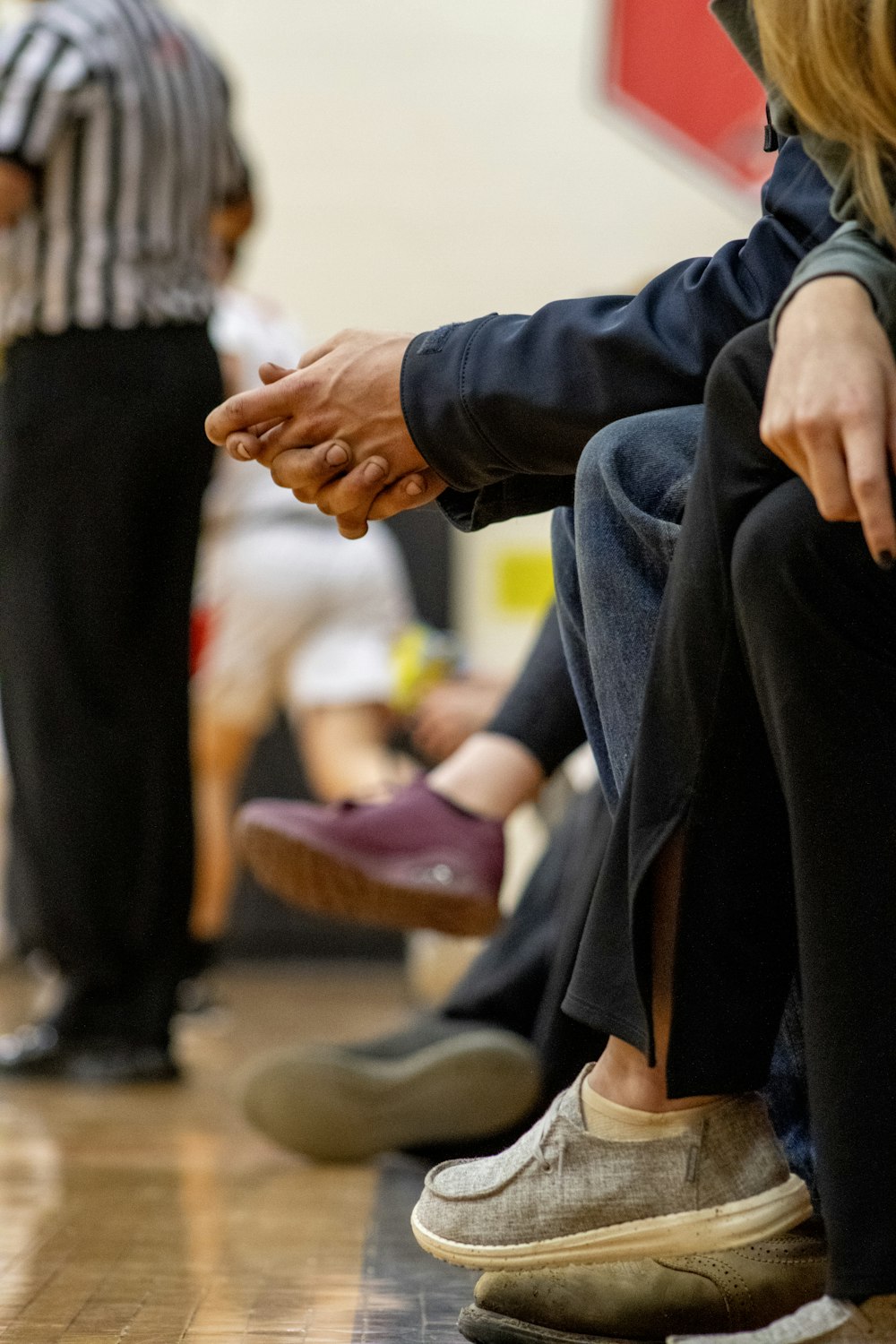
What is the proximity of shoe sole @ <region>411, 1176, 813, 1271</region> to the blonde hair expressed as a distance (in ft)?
1.28

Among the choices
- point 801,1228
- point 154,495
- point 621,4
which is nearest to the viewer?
point 801,1228

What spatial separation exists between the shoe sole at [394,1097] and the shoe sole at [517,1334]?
452 mm

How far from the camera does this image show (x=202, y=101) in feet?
5.82

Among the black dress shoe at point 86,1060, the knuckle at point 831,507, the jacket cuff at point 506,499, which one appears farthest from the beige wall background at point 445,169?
the knuckle at point 831,507

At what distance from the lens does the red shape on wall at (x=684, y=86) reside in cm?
338

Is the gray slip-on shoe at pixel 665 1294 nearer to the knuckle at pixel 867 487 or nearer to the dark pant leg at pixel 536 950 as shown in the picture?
the knuckle at pixel 867 487

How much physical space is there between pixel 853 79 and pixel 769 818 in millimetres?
296

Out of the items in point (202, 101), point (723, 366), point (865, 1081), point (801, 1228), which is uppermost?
point (202, 101)

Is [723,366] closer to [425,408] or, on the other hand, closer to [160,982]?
[425,408]

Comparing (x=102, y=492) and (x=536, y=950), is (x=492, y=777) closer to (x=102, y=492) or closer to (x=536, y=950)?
(x=536, y=950)

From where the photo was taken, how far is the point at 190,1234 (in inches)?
36.6

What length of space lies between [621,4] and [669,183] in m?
0.42

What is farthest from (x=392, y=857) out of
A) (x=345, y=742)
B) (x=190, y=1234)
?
(x=345, y=742)

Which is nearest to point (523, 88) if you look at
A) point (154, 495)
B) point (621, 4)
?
point (621, 4)
